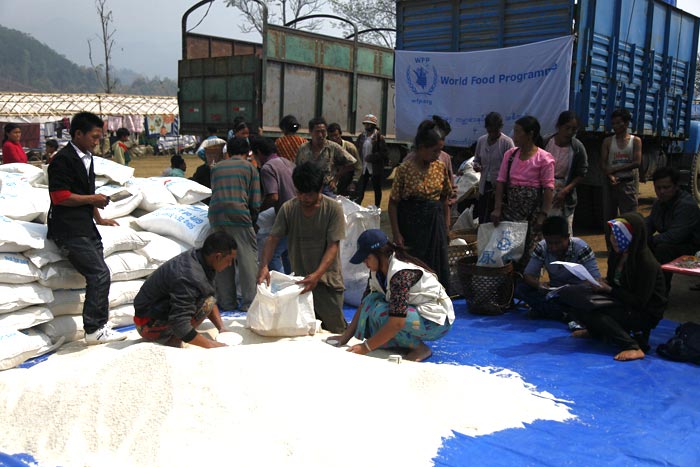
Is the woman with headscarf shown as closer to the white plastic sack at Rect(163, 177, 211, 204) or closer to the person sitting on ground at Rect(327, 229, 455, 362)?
the white plastic sack at Rect(163, 177, 211, 204)

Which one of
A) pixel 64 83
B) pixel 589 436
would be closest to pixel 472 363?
pixel 589 436

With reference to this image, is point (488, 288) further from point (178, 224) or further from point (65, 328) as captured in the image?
point (65, 328)

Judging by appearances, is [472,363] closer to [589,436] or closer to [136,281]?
[589,436]

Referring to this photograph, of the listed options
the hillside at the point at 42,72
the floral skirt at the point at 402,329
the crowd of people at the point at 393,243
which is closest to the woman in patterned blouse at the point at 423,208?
the crowd of people at the point at 393,243

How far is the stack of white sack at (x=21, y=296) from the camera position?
372cm

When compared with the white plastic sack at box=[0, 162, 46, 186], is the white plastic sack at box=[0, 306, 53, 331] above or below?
below

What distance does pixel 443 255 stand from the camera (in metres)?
4.76

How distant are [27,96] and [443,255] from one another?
23.3 meters

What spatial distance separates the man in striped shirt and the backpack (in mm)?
2800

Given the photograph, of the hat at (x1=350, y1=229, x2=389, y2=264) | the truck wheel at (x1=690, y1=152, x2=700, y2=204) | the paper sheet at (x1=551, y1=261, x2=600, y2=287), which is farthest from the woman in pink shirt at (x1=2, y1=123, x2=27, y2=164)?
the truck wheel at (x1=690, y1=152, x2=700, y2=204)

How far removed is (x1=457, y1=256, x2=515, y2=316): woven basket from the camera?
4.86m

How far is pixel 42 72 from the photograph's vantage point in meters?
127

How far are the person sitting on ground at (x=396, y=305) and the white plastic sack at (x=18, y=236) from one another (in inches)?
74.2

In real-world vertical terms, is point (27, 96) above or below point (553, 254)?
above
